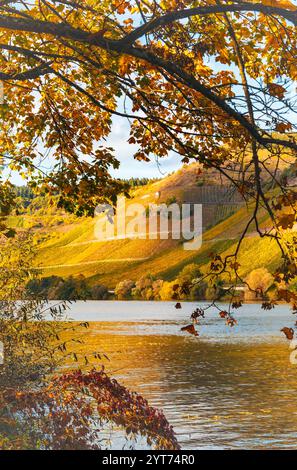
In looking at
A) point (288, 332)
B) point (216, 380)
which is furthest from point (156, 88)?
point (216, 380)

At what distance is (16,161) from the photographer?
15469 millimetres

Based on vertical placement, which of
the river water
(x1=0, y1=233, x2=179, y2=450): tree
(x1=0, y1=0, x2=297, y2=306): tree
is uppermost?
(x1=0, y1=0, x2=297, y2=306): tree

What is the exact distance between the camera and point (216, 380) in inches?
1416

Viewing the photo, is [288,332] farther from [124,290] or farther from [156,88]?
[124,290]

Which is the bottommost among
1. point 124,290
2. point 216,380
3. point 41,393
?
point 216,380

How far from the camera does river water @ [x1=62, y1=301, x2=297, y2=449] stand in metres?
23.7

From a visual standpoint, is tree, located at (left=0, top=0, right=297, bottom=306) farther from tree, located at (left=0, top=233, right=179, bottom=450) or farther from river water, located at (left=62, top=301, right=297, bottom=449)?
river water, located at (left=62, top=301, right=297, bottom=449)

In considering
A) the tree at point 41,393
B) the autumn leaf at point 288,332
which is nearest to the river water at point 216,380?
the tree at point 41,393

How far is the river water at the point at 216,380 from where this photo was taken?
77.7 ft

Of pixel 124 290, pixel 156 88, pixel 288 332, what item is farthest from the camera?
pixel 124 290

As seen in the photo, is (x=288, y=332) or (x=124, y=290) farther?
(x=124, y=290)

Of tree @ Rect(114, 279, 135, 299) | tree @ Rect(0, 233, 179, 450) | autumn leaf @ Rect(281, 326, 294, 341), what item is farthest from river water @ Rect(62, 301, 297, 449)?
tree @ Rect(114, 279, 135, 299)

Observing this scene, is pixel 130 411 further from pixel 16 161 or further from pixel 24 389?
pixel 16 161

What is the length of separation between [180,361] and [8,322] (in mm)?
28179
